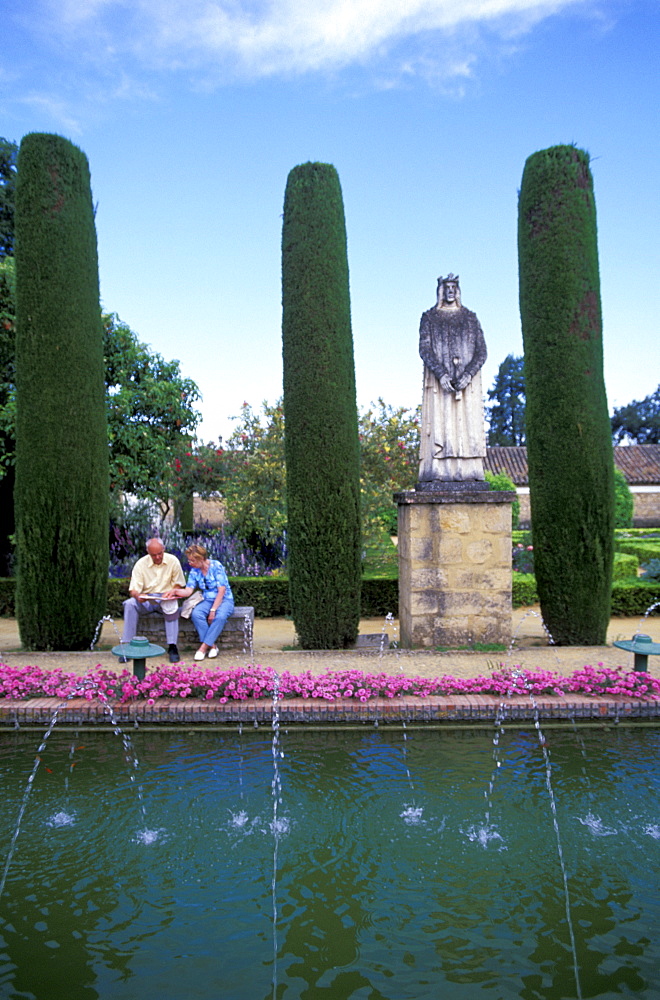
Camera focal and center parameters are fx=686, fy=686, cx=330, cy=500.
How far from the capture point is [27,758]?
4309 mm

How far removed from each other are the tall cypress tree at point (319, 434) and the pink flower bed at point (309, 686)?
7.46 feet

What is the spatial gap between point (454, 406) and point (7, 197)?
16053 mm

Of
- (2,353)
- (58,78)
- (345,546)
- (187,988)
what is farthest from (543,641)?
(2,353)

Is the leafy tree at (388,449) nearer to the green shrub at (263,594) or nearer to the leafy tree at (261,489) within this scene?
the leafy tree at (261,489)

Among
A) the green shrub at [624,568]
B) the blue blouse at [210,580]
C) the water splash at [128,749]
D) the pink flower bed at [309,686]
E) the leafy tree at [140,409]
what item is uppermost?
the leafy tree at [140,409]

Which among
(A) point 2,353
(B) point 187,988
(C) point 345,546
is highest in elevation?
(A) point 2,353

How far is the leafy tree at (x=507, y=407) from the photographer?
43.9m

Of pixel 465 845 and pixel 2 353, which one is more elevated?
pixel 2 353

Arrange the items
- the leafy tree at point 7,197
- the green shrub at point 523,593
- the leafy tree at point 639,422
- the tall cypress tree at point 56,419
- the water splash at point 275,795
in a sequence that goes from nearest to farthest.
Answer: the water splash at point 275,795 → the tall cypress tree at point 56,419 → the green shrub at point 523,593 → the leafy tree at point 7,197 → the leafy tree at point 639,422

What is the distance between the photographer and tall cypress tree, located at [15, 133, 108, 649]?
755 cm

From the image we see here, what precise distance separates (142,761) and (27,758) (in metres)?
0.74

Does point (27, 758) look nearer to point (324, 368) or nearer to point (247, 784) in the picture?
point (247, 784)

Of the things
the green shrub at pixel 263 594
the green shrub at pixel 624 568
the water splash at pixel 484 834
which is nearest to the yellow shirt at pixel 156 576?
the green shrub at pixel 263 594

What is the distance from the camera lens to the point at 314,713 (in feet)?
16.0
